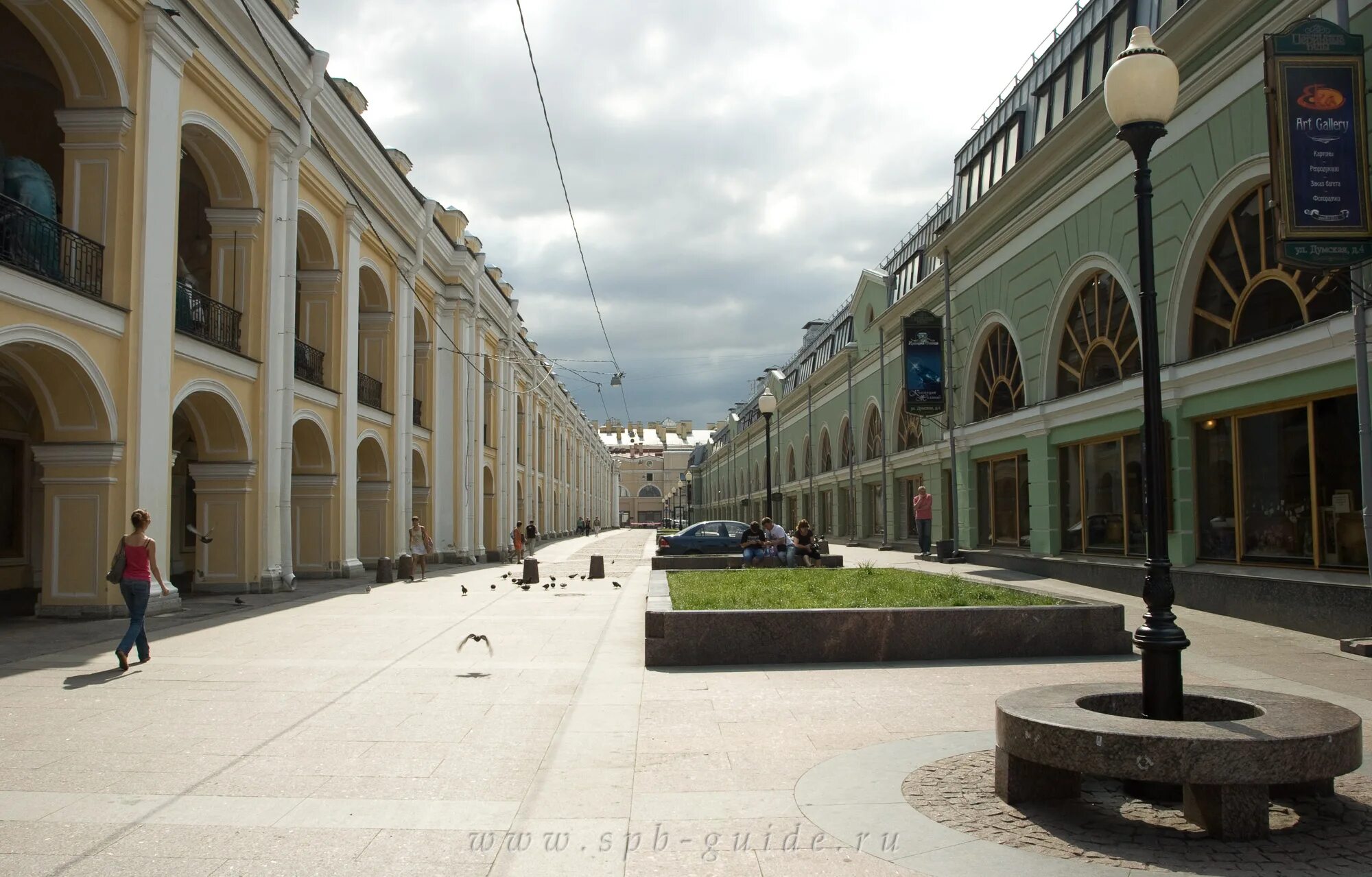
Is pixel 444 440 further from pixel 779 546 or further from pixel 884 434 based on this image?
pixel 779 546

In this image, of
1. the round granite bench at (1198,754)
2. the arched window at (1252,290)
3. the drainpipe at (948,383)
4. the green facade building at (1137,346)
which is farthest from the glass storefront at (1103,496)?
the round granite bench at (1198,754)

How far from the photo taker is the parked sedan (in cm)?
2772

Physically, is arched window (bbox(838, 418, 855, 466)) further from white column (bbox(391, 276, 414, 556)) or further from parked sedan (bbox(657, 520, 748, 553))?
white column (bbox(391, 276, 414, 556))

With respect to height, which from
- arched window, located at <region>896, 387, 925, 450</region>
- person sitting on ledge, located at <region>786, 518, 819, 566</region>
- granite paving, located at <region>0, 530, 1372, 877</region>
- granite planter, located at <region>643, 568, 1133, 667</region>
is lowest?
granite paving, located at <region>0, 530, 1372, 877</region>

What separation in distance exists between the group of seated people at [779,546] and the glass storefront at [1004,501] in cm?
467

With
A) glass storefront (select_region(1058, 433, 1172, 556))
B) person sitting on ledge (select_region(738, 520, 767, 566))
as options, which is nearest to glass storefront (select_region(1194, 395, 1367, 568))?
glass storefront (select_region(1058, 433, 1172, 556))

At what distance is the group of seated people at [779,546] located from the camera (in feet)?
63.4

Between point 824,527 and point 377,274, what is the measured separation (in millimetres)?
26453

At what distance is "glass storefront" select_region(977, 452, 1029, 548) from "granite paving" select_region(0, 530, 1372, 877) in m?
8.97

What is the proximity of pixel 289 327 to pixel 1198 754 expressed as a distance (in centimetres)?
1794

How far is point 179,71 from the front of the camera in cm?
1452

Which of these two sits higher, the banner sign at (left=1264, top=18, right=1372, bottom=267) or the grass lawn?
the banner sign at (left=1264, top=18, right=1372, bottom=267)

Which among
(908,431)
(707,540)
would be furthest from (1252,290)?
(908,431)

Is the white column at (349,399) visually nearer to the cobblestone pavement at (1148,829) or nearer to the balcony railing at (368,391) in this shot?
the balcony railing at (368,391)
